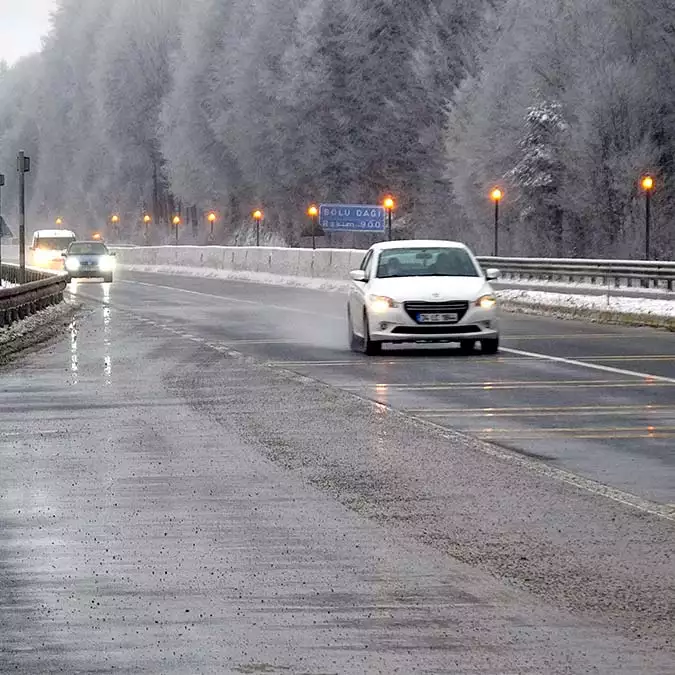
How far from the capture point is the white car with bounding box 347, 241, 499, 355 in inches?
921

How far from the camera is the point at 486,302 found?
77.3ft

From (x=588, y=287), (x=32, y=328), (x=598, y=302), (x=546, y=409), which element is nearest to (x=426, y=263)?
(x=32, y=328)

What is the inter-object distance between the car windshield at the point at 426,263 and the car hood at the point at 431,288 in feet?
1.56

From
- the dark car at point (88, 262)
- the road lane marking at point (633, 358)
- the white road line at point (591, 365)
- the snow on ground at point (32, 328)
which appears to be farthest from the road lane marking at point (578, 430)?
the dark car at point (88, 262)

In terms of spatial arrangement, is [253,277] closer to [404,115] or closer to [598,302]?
[404,115]

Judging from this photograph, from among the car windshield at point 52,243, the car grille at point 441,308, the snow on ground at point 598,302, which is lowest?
the snow on ground at point 598,302

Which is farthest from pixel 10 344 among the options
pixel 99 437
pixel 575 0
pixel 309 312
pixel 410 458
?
pixel 575 0

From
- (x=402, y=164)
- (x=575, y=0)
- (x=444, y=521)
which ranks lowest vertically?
(x=444, y=521)

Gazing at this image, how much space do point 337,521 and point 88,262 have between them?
53.5m

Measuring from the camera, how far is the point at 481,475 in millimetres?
11352

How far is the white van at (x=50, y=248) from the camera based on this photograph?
242 ft

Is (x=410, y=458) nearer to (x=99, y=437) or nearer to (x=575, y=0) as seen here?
(x=99, y=437)

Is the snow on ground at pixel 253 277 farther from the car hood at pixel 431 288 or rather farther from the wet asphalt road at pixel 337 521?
the wet asphalt road at pixel 337 521

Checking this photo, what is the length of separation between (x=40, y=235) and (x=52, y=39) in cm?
8805
